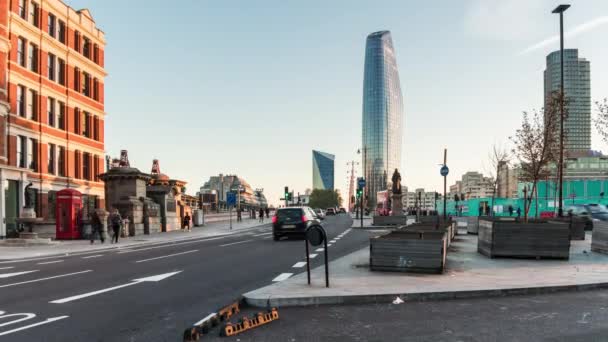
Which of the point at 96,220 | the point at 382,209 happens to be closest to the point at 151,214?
the point at 96,220

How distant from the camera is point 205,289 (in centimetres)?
905

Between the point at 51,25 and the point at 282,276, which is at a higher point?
the point at 51,25

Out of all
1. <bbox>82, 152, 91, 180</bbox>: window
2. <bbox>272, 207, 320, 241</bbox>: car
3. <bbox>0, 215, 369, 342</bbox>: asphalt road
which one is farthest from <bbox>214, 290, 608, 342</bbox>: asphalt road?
<bbox>82, 152, 91, 180</bbox>: window

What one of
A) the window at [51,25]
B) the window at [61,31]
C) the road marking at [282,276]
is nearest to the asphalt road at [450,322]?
the road marking at [282,276]

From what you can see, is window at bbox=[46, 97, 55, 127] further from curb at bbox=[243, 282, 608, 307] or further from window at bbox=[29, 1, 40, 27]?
curb at bbox=[243, 282, 608, 307]

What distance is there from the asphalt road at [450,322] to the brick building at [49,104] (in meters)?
25.5

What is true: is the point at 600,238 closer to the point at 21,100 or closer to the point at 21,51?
the point at 21,100

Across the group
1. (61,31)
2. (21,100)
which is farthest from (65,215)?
(61,31)

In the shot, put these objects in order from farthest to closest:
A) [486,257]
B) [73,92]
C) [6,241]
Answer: [73,92], [6,241], [486,257]

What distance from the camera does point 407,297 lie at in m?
7.73

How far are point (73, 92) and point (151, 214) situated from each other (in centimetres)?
1489

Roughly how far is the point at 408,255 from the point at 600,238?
8253 millimetres

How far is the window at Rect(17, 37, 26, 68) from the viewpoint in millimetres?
34281

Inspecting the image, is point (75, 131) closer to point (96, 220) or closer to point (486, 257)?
point (96, 220)
